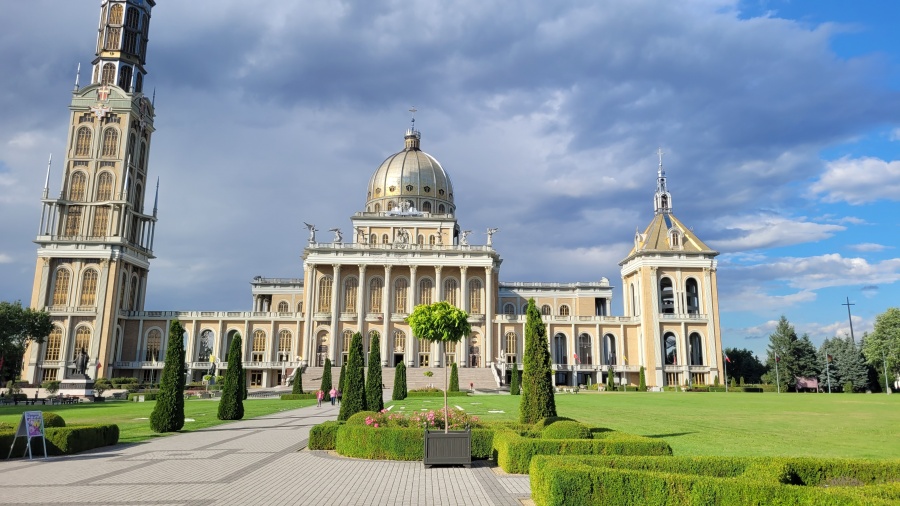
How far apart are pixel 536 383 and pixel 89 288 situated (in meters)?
68.0

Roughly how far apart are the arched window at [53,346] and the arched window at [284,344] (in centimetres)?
2367

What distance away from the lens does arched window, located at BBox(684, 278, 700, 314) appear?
75.1 m

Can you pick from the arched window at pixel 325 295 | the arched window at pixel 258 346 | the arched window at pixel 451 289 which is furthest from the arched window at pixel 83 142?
the arched window at pixel 451 289

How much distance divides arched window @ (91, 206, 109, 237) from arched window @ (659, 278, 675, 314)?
66.9 m

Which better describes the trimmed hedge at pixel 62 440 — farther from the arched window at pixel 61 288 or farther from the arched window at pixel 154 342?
the arched window at pixel 61 288

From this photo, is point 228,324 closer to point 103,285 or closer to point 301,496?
point 103,285

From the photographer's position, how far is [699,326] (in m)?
73.0

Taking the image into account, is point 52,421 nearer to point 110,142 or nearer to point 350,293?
point 350,293

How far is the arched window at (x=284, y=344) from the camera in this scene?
245 ft

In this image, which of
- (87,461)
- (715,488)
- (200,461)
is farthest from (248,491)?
(715,488)

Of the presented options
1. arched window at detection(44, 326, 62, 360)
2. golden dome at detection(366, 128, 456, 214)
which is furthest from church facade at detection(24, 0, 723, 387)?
golden dome at detection(366, 128, 456, 214)

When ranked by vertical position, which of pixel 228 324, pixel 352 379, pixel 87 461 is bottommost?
pixel 87 461

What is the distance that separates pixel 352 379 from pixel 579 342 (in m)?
57.2

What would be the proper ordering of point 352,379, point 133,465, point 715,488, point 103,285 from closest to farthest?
point 715,488
point 133,465
point 352,379
point 103,285
